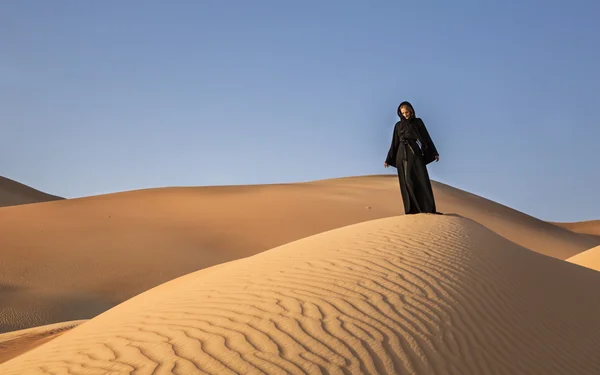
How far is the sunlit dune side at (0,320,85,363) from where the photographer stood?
10.0 m

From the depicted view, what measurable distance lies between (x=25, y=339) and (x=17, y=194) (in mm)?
54251

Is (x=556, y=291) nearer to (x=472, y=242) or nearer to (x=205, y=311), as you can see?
(x=472, y=242)

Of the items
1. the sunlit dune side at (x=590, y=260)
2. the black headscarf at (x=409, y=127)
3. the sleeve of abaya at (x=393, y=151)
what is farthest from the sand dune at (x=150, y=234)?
the sunlit dune side at (x=590, y=260)

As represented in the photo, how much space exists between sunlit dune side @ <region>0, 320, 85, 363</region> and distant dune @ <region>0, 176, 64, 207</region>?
46583 millimetres

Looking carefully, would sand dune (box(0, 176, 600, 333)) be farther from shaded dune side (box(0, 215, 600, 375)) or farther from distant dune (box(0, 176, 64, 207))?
distant dune (box(0, 176, 64, 207))

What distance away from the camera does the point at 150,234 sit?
79.2 feet

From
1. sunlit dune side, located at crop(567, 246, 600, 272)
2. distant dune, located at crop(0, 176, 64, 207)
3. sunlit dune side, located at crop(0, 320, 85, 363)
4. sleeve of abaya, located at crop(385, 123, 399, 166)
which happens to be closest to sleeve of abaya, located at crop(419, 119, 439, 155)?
sleeve of abaya, located at crop(385, 123, 399, 166)

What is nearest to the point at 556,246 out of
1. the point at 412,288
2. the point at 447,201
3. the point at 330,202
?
the point at 447,201

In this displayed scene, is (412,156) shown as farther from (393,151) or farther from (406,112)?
(406,112)

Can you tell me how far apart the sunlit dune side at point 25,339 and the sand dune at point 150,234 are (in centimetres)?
287

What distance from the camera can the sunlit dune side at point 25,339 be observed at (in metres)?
10.0

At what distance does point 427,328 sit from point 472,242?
417cm

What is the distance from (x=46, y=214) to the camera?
26.6 metres

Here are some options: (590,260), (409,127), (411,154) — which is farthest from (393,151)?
(590,260)
